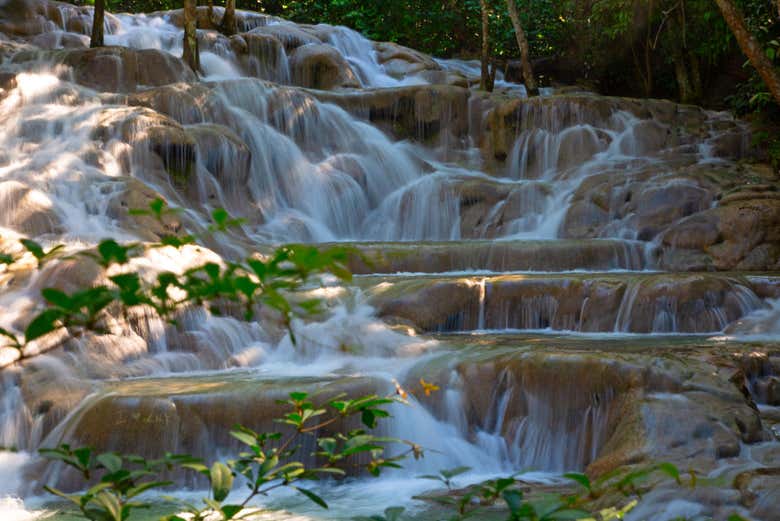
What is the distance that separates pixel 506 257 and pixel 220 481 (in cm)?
875

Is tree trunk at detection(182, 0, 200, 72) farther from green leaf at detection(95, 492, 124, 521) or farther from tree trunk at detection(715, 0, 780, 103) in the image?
green leaf at detection(95, 492, 124, 521)

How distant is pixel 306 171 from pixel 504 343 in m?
6.66

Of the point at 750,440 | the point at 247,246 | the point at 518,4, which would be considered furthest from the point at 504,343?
the point at 518,4

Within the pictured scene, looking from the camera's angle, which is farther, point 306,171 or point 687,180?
point 306,171

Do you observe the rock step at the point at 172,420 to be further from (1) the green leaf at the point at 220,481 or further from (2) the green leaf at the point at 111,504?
(2) the green leaf at the point at 111,504

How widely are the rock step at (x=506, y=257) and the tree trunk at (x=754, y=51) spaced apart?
Result: 241cm

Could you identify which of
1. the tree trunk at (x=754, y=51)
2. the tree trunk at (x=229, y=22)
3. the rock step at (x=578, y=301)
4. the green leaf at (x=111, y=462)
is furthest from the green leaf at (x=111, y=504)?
the tree trunk at (x=229, y=22)

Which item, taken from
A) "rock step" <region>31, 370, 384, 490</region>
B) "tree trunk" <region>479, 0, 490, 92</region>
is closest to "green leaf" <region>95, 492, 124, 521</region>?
"rock step" <region>31, 370, 384, 490</region>

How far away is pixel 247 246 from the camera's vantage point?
10375 millimetres

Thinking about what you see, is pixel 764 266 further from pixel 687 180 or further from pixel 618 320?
pixel 618 320

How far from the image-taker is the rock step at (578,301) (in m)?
8.18

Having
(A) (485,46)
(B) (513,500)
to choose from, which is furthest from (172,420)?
(A) (485,46)

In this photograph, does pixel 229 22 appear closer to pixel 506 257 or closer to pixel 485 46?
pixel 485 46

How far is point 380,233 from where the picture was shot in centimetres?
1320
